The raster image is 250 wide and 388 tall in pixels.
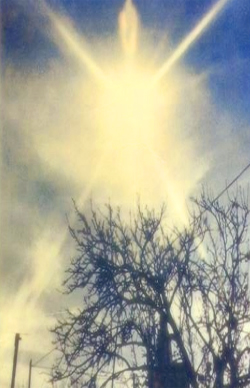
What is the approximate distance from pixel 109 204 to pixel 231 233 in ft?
11.4

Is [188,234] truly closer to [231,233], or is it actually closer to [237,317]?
[231,233]

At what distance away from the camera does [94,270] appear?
504 inches

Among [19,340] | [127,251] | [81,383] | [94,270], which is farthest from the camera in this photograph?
[19,340]

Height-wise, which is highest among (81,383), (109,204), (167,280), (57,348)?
(109,204)

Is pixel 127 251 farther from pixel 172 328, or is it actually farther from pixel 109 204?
pixel 172 328

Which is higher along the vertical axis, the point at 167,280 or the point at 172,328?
the point at 167,280

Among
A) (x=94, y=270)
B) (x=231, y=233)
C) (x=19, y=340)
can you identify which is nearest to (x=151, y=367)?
(x=94, y=270)

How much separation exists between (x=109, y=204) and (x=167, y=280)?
8.91 feet

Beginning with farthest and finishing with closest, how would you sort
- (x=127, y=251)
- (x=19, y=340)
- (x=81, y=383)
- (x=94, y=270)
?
(x=19, y=340) < (x=127, y=251) < (x=94, y=270) < (x=81, y=383)

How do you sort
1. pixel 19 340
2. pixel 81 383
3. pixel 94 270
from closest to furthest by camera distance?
pixel 81 383
pixel 94 270
pixel 19 340

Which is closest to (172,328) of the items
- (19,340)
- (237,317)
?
(237,317)

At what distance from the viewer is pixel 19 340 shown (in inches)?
1073

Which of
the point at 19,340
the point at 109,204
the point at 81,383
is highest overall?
the point at 19,340

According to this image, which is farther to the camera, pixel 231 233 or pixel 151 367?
pixel 231 233
